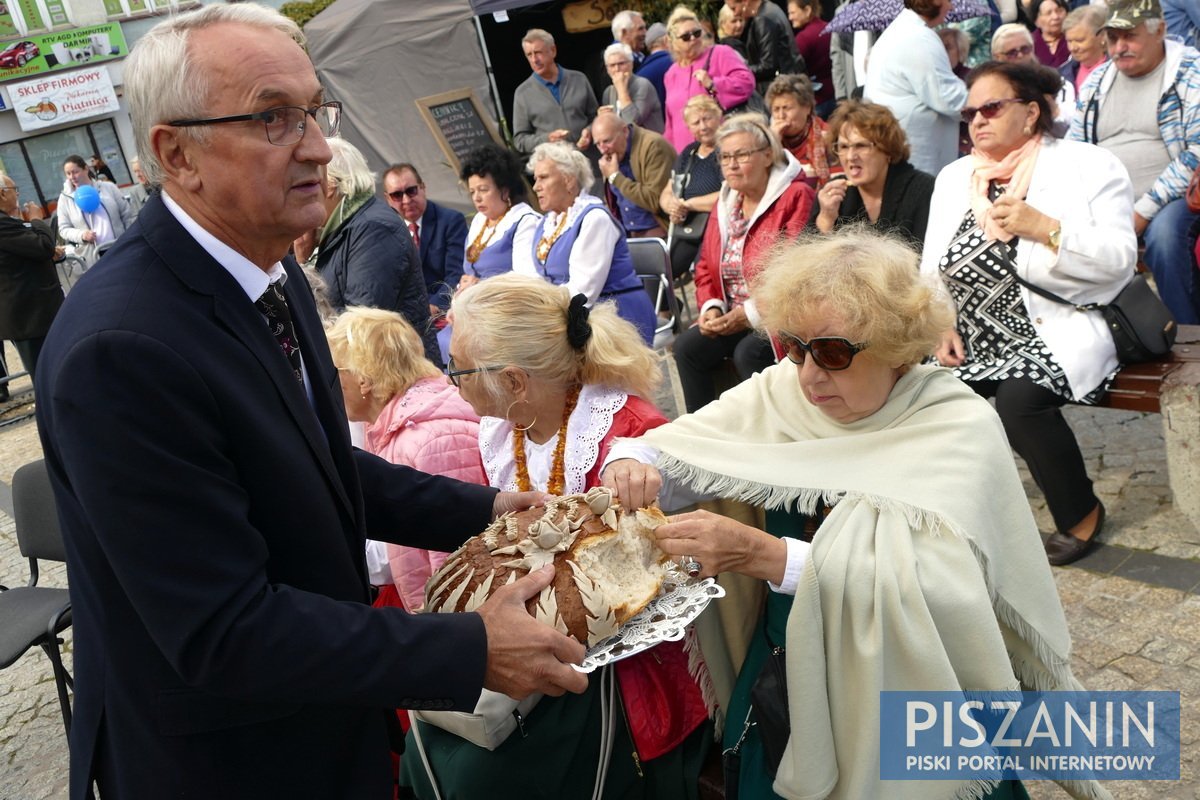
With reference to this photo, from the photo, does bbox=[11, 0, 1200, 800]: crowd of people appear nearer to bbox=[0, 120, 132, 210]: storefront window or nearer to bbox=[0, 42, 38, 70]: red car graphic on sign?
bbox=[0, 120, 132, 210]: storefront window

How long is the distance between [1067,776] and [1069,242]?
96.9 inches

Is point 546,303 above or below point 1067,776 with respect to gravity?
above

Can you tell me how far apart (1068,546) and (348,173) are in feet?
13.5

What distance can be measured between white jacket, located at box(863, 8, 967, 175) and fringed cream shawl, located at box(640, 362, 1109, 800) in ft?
15.1

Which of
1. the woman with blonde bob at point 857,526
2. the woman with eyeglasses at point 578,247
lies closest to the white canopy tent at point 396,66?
the woman with eyeglasses at point 578,247

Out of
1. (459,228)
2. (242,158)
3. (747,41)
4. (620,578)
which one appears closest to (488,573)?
(620,578)

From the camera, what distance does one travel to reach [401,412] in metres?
Answer: 3.80

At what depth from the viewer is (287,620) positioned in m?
1.70

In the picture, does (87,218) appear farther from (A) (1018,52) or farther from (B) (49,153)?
(B) (49,153)

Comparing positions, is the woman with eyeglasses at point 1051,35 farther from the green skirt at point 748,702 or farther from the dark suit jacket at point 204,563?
the dark suit jacket at point 204,563

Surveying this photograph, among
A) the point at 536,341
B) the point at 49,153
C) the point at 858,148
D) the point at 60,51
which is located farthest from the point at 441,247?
the point at 60,51

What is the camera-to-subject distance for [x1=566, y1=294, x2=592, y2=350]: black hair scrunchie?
312cm

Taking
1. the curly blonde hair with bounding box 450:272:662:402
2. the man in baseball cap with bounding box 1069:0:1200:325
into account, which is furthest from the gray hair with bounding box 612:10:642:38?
the curly blonde hair with bounding box 450:272:662:402

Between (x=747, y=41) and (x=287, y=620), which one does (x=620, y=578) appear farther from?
(x=747, y=41)
